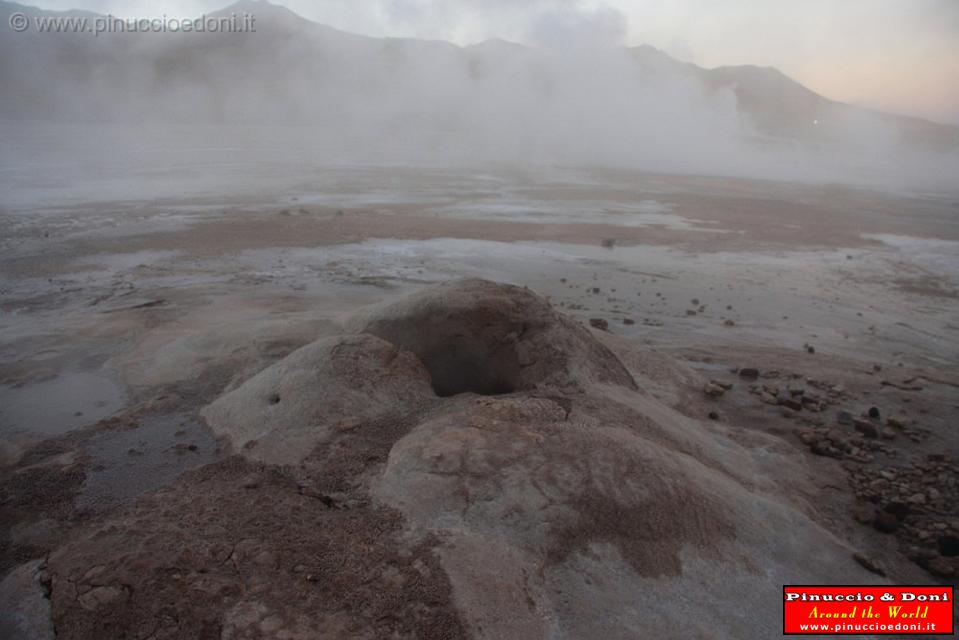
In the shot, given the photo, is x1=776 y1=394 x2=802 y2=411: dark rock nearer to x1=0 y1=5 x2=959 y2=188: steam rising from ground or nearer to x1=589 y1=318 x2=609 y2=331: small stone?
x1=589 y1=318 x2=609 y2=331: small stone

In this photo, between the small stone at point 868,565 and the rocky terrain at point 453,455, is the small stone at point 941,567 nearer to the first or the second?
the rocky terrain at point 453,455

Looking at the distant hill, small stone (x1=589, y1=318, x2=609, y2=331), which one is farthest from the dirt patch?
the distant hill

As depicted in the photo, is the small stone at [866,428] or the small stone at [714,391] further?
the small stone at [714,391]

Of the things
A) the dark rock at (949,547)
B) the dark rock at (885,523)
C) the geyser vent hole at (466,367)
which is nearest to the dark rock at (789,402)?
the dark rock at (885,523)

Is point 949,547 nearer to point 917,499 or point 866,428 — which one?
point 917,499

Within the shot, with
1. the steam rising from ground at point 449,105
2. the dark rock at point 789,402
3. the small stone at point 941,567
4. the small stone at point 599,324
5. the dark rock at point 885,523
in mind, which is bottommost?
the small stone at point 941,567

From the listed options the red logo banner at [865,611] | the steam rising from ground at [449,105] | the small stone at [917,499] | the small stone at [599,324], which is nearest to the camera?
the red logo banner at [865,611]

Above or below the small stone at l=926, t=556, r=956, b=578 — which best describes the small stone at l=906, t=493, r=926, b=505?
above

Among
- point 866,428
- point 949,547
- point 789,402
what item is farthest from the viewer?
point 789,402

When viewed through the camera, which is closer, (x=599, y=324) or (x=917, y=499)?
(x=917, y=499)

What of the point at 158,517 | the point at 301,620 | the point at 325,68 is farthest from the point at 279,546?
the point at 325,68

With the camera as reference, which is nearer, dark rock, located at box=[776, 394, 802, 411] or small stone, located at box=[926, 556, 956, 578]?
small stone, located at box=[926, 556, 956, 578]

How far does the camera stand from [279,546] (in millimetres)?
2488

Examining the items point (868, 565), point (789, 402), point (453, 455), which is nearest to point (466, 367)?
point (453, 455)
